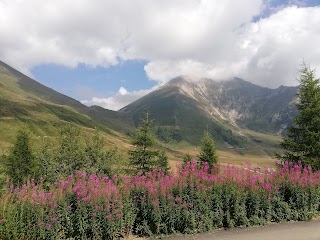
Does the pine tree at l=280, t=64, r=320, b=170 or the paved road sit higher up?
the pine tree at l=280, t=64, r=320, b=170

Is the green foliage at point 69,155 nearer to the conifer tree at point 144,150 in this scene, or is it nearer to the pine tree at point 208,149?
the conifer tree at point 144,150

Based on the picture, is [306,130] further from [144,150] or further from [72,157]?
[72,157]

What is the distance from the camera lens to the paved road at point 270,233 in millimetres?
11969

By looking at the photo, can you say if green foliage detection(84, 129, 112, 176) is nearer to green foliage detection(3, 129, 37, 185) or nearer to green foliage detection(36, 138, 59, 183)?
green foliage detection(36, 138, 59, 183)

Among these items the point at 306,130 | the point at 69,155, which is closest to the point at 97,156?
the point at 69,155

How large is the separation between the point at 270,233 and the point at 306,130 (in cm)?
1411

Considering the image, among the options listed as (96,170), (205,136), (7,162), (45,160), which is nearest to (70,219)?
(96,170)

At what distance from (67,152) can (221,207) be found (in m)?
19.4

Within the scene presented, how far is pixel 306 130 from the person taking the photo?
79.6 ft

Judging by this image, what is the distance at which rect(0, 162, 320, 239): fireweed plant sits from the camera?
10602 mm

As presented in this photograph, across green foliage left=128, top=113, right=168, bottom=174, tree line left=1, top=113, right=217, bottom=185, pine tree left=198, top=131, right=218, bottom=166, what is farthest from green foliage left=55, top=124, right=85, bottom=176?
pine tree left=198, top=131, right=218, bottom=166

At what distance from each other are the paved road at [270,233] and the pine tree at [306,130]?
10.5 meters

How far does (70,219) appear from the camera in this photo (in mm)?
10977

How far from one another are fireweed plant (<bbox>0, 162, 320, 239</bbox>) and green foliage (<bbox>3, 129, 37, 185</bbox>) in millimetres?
18140
